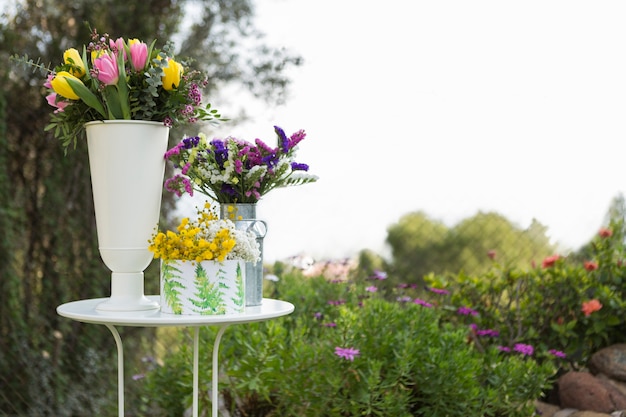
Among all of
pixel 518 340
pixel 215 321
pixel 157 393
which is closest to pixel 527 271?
pixel 518 340

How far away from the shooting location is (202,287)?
1543mm

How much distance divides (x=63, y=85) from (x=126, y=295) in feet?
1.73

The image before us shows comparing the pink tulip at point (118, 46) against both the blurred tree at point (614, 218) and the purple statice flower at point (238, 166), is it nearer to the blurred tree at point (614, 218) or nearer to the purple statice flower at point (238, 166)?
the purple statice flower at point (238, 166)

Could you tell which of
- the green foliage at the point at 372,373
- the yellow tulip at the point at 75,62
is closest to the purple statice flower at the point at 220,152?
the yellow tulip at the point at 75,62

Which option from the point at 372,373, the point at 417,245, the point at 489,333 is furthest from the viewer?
the point at 417,245

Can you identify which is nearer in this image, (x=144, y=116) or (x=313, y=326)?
(x=144, y=116)

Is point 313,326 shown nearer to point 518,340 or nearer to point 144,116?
point 518,340

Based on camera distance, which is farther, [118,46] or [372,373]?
[372,373]

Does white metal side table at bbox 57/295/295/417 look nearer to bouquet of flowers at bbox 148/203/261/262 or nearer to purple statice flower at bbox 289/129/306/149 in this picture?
bouquet of flowers at bbox 148/203/261/262

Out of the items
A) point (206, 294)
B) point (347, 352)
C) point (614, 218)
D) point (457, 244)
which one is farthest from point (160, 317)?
point (457, 244)

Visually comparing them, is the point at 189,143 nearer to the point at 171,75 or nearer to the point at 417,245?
the point at 171,75

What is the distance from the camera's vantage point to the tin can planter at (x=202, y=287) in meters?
1.54

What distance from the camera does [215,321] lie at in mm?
1494

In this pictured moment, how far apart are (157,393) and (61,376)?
3.09ft
